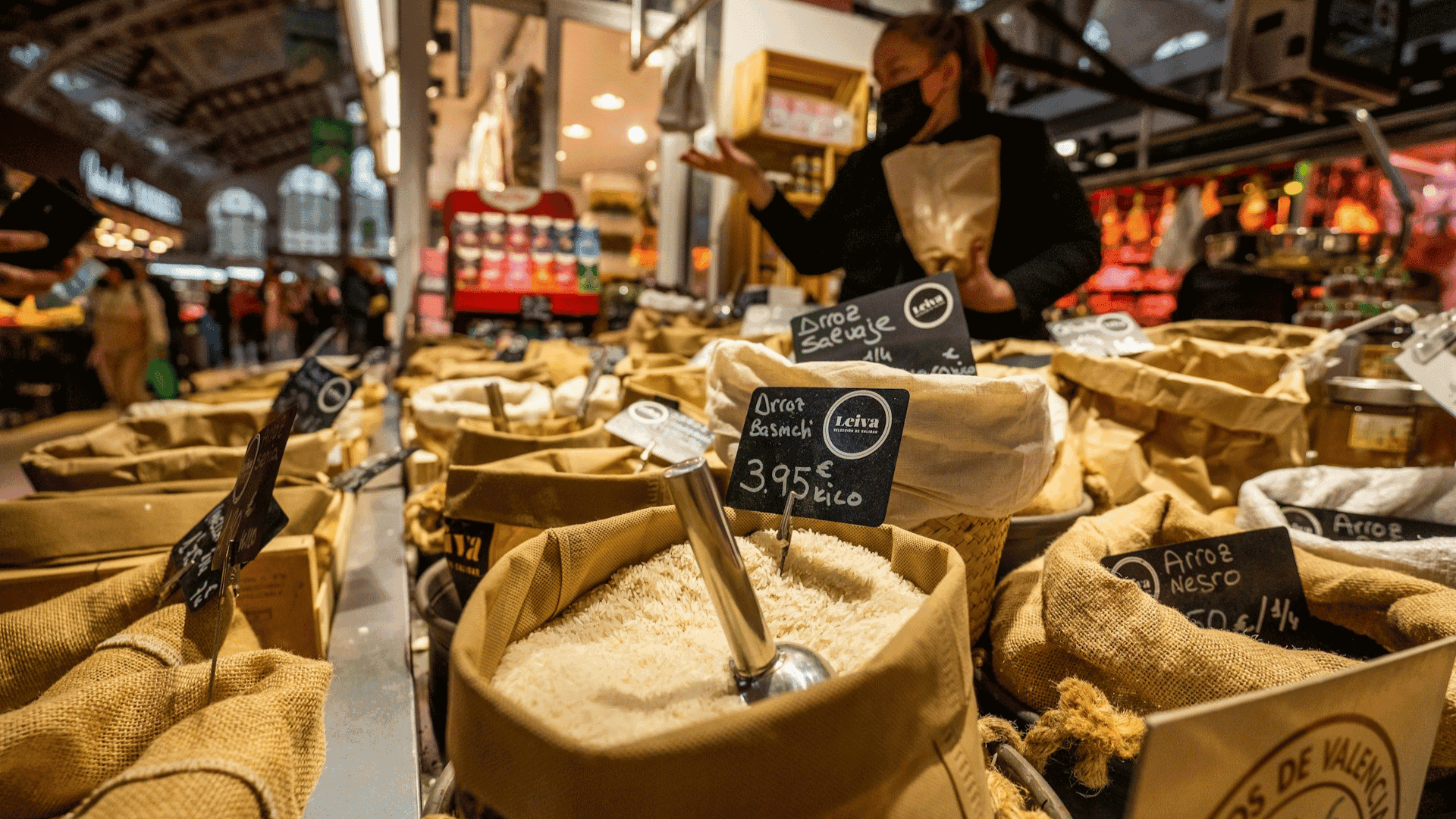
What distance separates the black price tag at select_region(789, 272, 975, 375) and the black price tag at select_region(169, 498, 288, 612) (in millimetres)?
642

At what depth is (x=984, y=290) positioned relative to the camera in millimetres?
1360

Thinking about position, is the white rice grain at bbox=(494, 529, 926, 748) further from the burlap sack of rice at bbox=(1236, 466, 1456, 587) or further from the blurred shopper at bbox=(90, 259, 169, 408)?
the blurred shopper at bbox=(90, 259, 169, 408)

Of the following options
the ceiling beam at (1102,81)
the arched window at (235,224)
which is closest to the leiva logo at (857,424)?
the ceiling beam at (1102,81)

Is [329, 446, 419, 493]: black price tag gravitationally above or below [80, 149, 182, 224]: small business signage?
below

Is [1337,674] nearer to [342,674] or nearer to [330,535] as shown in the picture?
[342,674]

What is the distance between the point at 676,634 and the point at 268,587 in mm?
553

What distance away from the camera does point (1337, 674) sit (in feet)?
1.29

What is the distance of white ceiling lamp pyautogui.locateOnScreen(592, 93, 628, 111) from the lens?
21.8 feet

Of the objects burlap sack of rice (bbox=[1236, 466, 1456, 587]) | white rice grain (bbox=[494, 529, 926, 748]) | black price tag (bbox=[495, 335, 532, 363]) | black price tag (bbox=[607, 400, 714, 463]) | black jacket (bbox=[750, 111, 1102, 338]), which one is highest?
black jacket (bbox=[750, 111, 1102, 338])

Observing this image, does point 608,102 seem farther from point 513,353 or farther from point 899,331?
point 899,331

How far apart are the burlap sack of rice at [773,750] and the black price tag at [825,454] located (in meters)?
0.15

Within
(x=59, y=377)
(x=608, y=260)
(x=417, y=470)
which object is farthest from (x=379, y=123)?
(x=417, y=470)

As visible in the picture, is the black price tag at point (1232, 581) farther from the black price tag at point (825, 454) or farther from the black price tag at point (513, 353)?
the black price tag at point (513, 353)

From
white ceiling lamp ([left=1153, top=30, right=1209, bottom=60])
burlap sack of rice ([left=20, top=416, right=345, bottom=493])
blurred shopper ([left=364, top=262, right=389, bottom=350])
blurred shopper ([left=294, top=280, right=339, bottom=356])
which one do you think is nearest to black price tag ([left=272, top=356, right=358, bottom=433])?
burlap sack of rice ([left=20, top=416, right=345, bottom=493])
